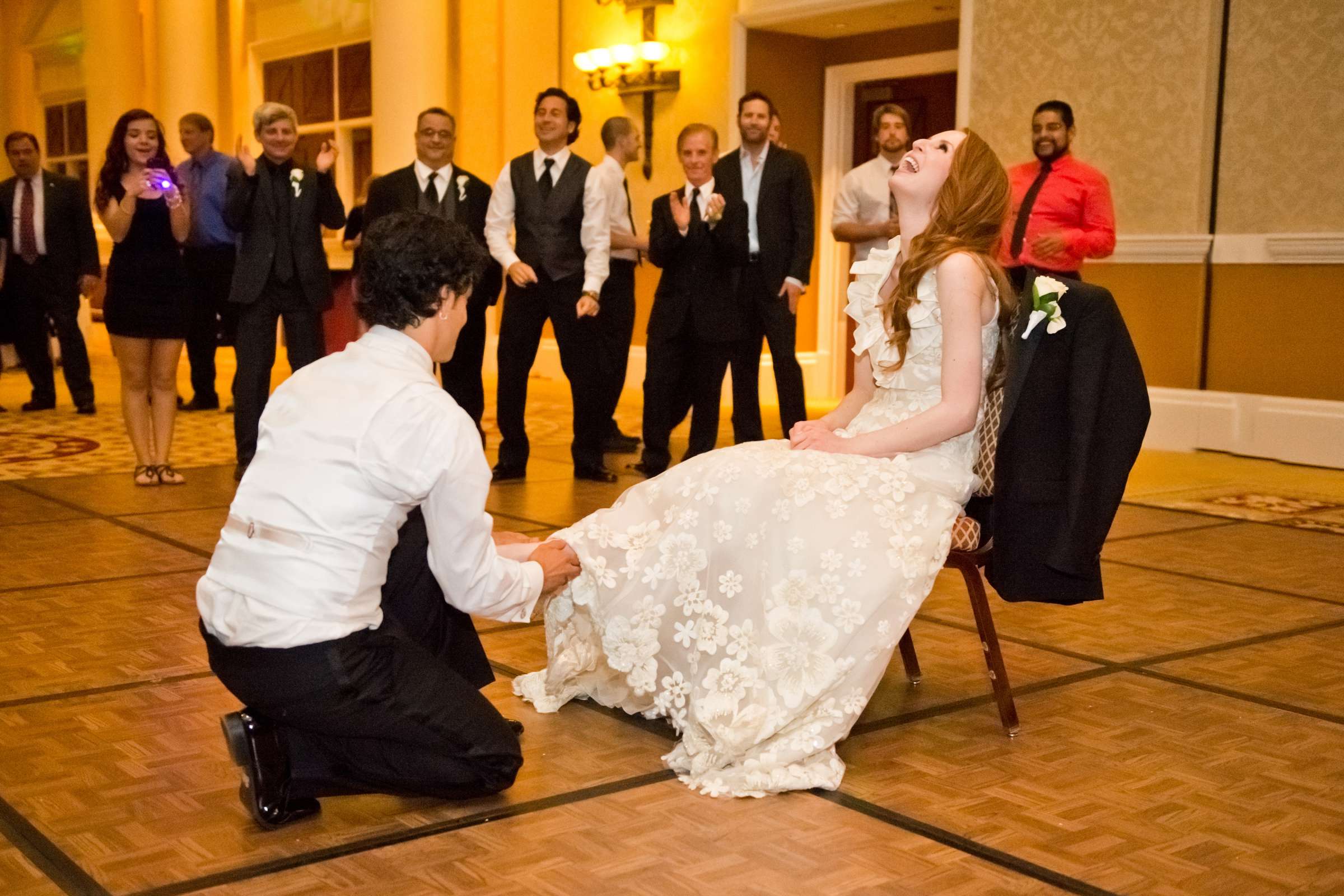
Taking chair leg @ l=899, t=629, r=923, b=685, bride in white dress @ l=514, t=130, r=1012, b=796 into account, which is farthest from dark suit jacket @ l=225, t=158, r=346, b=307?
chair leg @ l=899, t=629, r=923, b=685

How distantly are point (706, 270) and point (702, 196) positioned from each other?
31 centimetres

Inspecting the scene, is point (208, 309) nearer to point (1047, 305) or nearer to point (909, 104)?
point (909, 104)

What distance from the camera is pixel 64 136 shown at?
1661 centimetres

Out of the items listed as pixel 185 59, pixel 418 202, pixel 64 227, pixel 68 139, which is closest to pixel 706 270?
pixel 418 202

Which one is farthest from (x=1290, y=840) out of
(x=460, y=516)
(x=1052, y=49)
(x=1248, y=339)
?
(x=1052, y=49)

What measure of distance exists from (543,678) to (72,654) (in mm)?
1081

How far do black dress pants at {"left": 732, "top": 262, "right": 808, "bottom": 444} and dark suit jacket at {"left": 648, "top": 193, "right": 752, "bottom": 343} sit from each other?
0.11 m

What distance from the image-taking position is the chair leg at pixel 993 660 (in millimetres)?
2646

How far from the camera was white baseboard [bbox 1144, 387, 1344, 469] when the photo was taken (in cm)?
636

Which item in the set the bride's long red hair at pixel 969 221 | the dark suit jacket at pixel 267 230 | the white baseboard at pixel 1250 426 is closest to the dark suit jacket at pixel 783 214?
the dark suit jacket at pixel 267 230

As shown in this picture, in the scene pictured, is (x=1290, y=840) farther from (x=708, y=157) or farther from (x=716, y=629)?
(x=708, y=157)

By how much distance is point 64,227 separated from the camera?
7801 mm

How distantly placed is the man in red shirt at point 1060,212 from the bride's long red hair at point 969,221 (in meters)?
3.21

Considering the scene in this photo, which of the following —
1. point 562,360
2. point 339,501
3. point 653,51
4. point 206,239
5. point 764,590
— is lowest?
point 764,590
